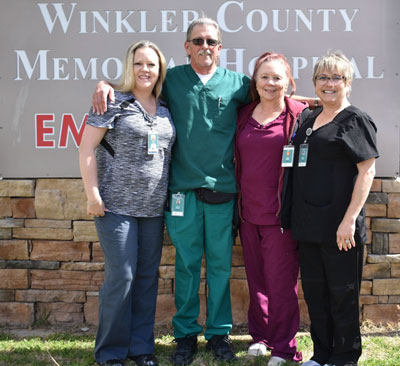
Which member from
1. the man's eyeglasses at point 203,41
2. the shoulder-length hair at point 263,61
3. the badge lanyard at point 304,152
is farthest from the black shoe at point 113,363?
the man's eyeglasses at point 203,41

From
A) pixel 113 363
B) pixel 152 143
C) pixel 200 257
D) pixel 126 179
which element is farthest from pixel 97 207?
pixel 113 363

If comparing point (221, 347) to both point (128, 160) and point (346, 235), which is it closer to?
point (346, 235)

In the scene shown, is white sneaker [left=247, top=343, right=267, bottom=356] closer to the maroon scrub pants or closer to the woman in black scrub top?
the maroon scrub pants

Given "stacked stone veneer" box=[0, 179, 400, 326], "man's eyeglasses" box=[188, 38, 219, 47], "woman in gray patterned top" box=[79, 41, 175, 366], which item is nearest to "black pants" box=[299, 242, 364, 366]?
"stacked stone veneer" box=[0, 179, 400, 326]

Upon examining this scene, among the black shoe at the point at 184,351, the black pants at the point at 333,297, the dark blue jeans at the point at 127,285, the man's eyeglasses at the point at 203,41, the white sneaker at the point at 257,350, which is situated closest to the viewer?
the black pants at the point at 333,297

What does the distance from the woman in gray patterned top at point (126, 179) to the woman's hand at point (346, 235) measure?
102 centimetres

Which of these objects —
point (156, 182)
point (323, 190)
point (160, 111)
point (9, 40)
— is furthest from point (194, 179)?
point (9, 40)

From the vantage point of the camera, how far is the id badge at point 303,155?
281 centimetres

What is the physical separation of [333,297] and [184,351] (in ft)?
3.21

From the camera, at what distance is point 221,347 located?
3.20 m

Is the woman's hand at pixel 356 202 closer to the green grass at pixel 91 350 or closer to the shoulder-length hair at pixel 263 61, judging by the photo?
the shoulder-length hair at pixel 263 61

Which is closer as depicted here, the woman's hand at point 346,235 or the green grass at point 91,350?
the woman's hand at point 346,235

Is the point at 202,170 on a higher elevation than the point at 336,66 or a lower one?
lower

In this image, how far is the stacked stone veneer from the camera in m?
3.72
